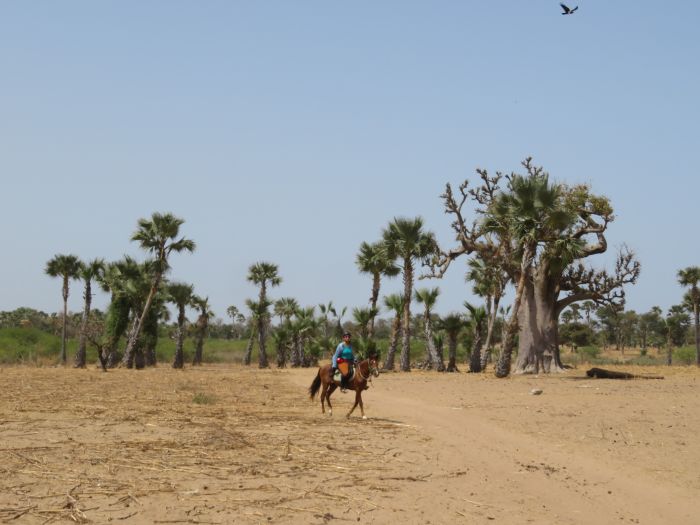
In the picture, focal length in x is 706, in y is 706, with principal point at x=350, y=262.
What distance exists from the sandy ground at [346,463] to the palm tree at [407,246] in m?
25.5

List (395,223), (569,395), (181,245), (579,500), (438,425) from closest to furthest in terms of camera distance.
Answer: (579,500)
(438,425)
(569,395)
(395,223)
(181,245)

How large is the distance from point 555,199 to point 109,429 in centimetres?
2512

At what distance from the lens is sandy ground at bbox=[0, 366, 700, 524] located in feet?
25.7

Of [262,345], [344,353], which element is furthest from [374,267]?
[344,353]

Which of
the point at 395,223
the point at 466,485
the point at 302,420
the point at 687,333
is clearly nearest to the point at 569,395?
the point at 302,420

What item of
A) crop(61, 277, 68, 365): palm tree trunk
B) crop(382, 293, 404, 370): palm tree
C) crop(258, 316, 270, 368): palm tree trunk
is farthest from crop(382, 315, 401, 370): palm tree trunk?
crop(61, 277, 68, 365): palm tree trunk

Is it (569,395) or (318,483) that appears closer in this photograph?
(318,483)

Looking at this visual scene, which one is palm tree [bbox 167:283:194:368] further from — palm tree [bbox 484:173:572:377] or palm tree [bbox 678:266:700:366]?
palm tree [bbox 678:266:700:366]

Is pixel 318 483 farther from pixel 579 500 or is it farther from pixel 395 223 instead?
pixel 395 223

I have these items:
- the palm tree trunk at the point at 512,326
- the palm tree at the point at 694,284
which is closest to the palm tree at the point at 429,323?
the palm tree trunk at the point at 512,326

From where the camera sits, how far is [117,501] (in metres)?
7.82

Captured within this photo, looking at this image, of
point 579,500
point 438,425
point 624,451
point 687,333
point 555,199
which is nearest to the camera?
point 579,500

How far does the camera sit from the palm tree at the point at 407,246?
44969 mm

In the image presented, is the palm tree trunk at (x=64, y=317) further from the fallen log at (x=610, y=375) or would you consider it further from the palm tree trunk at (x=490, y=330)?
the fallen log at (x=610, y=375)
